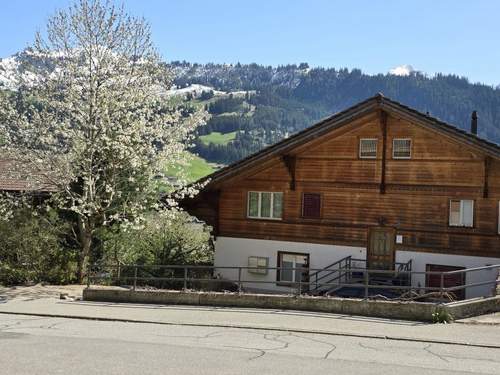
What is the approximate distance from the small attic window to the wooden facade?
18 cm

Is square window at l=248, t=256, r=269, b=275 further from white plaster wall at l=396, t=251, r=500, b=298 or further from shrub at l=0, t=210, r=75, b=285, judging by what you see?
shrub at l=0, t=210, r=75, b=285

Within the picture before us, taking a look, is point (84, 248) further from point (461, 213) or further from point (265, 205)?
point (461, 213)

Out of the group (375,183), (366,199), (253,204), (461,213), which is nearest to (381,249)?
(366,199)

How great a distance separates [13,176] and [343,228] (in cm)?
1339

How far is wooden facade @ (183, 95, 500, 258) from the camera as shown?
2467 centimetres

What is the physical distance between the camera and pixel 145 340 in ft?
47.2

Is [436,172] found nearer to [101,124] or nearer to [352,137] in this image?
[352,137]

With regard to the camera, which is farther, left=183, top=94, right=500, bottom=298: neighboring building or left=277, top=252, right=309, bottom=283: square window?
left=277, top=252, right=309, bottom=283: square window

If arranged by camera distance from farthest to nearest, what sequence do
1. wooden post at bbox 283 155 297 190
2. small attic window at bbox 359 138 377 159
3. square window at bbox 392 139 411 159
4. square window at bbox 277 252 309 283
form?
wooden post at bbox 283 155 297 190, square window at bbox 277 252 309 283, small attic window at bbox 359 138 377 159, square window at bbox 392 139 411 159

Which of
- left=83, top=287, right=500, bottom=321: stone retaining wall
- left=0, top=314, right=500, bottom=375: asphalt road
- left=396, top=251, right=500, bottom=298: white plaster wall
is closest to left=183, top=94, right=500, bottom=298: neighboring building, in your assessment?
left=396, top=251, right=500, bottom=298: white plaster wall

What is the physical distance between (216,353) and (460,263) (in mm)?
14918

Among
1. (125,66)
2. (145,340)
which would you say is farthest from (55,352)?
(125,66)

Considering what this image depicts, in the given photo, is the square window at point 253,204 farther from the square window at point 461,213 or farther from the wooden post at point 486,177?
the wooden post at point 486,177

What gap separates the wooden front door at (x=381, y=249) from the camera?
85.5 feet
